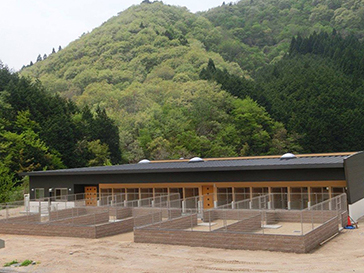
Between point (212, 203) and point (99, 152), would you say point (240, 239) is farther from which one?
point (99, 152)

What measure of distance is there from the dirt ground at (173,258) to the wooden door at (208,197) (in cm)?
905

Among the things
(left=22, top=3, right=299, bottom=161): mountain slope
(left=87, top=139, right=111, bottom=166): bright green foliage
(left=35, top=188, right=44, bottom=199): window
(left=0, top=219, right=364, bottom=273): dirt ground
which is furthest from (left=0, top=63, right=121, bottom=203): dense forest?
(left=0, top=219, right=364, bottom=273): dirt ground

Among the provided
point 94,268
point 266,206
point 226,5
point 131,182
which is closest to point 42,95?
point 131,182

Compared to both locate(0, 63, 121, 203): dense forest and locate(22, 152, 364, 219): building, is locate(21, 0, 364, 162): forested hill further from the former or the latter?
locate(22, 152, 364, 219): building

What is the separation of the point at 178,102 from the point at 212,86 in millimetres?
7125

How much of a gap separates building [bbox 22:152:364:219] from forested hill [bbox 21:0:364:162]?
28116mm

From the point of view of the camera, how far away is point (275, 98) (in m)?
79.9

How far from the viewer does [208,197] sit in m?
29.8

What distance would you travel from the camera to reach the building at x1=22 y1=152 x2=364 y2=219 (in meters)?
25.8

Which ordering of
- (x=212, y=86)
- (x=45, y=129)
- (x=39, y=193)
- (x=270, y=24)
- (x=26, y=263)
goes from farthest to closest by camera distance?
(x=270, y=24) < (x=212, y=86) < (x=45, y=129) < (x=39, y=193) < (x=26, y=263)

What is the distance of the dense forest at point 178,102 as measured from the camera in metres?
60.2

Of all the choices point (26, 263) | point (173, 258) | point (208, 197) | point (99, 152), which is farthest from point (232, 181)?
point (99, 152)

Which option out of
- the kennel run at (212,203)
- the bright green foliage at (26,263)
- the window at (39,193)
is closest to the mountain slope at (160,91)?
the window at (39,193)

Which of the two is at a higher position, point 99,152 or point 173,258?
point 99,152
